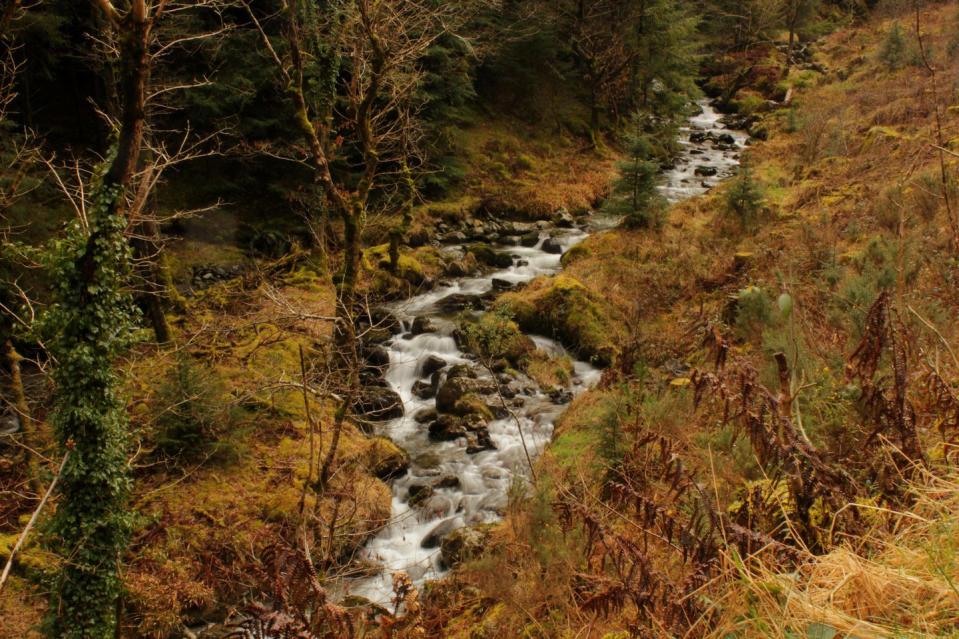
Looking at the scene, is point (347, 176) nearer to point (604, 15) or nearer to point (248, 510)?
point (248, 510)

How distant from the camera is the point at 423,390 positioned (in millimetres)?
12008

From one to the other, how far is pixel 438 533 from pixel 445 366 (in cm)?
461

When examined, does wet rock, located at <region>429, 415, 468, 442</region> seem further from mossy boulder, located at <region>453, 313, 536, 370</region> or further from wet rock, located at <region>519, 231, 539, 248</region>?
wet rock, located at <region>519, 231, 539, 248</region>

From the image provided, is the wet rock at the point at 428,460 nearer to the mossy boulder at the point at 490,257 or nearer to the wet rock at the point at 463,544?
the wet rock at the point at 463,544

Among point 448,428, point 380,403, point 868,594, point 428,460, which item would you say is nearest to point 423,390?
point 380,403

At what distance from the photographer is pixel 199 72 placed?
1769 cm

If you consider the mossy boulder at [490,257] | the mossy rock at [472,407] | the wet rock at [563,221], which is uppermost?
the wet rock at [563,221]

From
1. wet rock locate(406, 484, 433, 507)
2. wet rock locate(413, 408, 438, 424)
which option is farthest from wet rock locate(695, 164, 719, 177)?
wet rock locate(406, 484, 433, 507)

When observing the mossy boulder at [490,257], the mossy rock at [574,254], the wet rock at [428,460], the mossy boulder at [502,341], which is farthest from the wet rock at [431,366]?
the mossy boulder at [490,257]

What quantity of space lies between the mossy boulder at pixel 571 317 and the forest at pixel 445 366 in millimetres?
69

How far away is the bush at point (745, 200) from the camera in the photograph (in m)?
13.8

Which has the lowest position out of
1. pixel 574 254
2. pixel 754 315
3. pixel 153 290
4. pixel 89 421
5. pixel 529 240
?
pixel 529 240

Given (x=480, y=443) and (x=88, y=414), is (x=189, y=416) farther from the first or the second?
(x=480, y=443)

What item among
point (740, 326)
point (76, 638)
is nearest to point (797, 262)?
point (740, 326)
